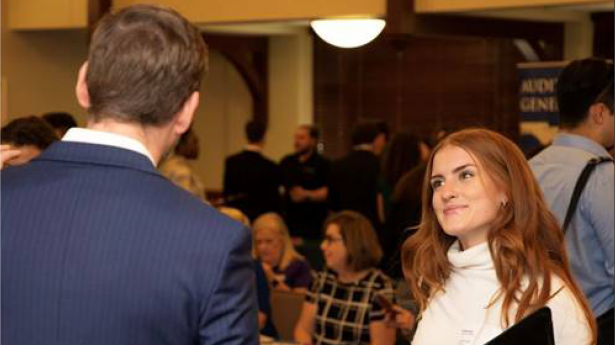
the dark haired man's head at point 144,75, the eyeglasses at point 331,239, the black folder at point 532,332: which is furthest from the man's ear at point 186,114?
the eyeglasses at point 331,239

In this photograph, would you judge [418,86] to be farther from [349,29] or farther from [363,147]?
[349,29]

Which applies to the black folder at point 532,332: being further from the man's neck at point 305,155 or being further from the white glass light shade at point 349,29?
the man's neck at point 305,155

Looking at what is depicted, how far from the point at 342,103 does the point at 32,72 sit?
407cm

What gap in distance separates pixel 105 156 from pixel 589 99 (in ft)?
7.38

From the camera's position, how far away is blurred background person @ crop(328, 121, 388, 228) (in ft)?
24.0

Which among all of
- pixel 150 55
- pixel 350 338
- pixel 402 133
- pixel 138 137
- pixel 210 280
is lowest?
pixel 350 338

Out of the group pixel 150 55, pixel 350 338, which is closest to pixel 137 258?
pixel 150 55

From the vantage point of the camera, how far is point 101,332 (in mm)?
1571

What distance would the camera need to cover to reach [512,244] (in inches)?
95.6

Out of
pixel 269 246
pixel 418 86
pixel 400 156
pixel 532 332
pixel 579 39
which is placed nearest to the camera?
pixel 532 332

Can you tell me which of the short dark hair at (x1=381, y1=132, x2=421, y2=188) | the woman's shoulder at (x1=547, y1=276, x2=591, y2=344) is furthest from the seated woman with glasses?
the woman's shoulder at (x1=547, y1=276, x2=591, y2=344)

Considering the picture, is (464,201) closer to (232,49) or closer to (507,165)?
(507,165)

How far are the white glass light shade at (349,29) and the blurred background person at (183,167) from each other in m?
0.95

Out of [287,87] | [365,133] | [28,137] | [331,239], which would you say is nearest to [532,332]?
[28,137]
